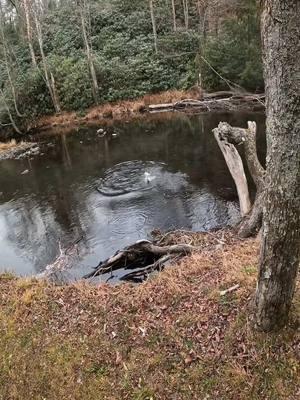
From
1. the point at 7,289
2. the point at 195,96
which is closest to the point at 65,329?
the point at 7,289

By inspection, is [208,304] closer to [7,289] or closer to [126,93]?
[7,289]

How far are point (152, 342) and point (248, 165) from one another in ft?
15.5

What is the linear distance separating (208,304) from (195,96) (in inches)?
741

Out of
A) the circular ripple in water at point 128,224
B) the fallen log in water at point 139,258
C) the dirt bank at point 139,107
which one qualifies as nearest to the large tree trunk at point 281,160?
the fallen log in water at point 139,258

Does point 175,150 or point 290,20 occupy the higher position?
point 290,20

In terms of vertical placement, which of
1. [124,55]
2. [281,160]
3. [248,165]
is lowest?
[248,165]

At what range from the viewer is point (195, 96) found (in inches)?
878

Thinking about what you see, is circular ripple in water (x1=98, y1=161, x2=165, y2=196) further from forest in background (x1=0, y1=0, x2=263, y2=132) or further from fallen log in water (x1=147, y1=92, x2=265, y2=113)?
forest in background (x1=0, y1=0, x2=263, y2=132)

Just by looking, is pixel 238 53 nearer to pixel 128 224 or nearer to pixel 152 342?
pixel 128 224

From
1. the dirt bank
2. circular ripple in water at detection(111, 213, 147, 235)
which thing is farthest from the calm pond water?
the dirt bank

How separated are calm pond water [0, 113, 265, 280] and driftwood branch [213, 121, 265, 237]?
958 millimetres

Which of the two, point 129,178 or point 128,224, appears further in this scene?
point 129,178

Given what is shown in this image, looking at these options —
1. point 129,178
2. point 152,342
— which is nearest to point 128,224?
point 129,178

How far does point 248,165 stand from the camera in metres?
8.30
